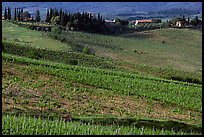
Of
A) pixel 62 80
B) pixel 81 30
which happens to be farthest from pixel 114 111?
pixel 81 30

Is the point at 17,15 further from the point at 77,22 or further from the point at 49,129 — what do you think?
the point at 49,129

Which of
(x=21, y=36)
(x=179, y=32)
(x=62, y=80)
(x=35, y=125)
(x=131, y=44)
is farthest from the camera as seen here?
(x=179, y=32)

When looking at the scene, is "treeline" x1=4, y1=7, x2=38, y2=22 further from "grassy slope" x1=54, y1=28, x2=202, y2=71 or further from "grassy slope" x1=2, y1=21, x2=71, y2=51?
"grassy slope" x1=54, y1=28, x2=202, y2=71

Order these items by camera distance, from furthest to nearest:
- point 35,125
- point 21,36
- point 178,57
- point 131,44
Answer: point 131,44, point 178,57, point 21,36, point 35,125

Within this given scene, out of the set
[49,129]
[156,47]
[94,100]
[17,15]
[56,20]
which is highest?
[49,129]

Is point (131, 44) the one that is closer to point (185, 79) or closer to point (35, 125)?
point (185, 79)

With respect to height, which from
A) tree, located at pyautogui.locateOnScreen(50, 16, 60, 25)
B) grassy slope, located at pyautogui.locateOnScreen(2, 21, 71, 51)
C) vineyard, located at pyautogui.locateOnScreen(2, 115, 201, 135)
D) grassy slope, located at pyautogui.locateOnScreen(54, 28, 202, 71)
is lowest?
grassy slope, located at pyautogui.locateOnScreen(54, 28, 202, 71)

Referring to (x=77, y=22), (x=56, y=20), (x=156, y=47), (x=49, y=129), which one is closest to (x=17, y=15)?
(x=56, y=20)

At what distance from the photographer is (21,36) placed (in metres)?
88.1

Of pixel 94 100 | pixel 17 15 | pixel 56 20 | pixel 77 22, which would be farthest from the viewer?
pixel 17 15

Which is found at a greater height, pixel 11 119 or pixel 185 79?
pixel 11 119

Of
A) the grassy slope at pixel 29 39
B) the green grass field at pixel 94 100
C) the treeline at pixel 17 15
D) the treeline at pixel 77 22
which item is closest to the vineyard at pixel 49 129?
the green grass field at pixel 94 100

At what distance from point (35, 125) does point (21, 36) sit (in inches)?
2713

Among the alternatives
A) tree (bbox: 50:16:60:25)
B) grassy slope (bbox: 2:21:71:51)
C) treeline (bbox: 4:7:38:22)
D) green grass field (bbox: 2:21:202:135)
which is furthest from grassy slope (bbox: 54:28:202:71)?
treeline (bbox: 4:7:38:22)
